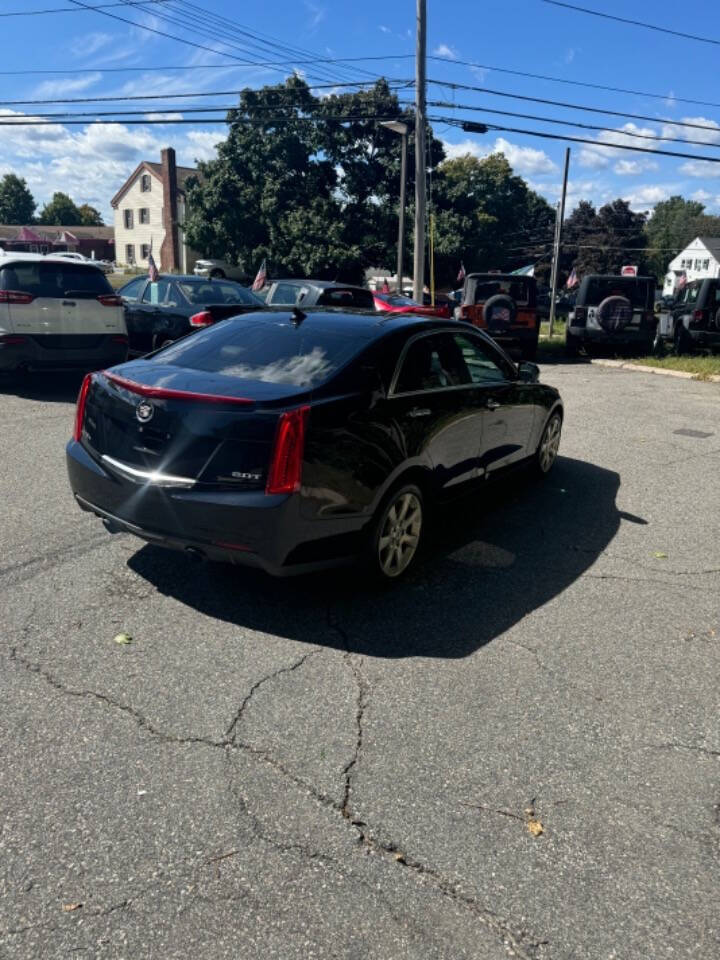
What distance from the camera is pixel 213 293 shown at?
12.0 metres

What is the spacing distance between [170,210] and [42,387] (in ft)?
159

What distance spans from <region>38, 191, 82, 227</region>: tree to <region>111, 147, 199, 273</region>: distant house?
187 feet

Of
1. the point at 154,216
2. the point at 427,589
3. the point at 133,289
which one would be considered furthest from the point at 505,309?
the point at 154,216

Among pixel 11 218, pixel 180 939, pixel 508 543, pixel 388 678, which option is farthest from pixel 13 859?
pixel 11 218

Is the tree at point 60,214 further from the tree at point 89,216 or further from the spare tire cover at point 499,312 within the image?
the spare tire cover at point 499,312

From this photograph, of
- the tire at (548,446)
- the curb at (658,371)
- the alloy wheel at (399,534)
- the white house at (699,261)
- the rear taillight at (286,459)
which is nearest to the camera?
the rear taillight at (286,459)

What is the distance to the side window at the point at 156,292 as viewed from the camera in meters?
Answer: 12.0

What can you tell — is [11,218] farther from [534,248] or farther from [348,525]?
[348,525]

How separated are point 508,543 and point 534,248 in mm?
77197

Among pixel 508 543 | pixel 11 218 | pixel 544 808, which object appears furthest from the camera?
pixel 11 218

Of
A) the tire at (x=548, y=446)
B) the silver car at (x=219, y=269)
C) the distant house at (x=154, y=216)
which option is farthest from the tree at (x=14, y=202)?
the tire at (x=548, y=446)

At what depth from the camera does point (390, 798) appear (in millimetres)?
2707

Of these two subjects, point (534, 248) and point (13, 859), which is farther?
point (534, 248)

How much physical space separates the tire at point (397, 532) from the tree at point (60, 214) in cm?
12774
